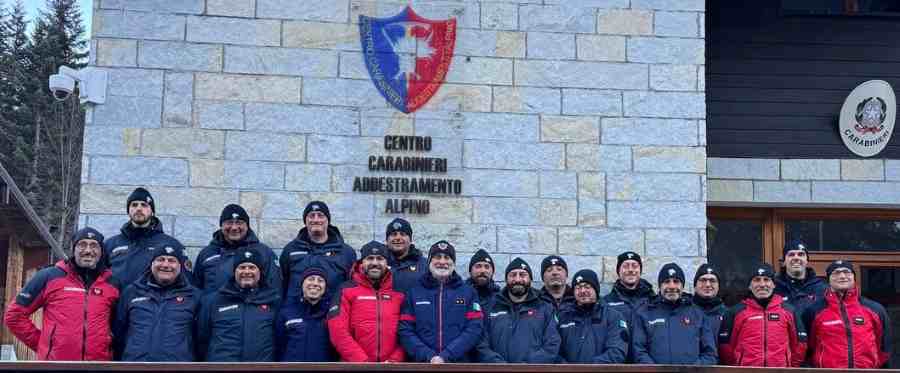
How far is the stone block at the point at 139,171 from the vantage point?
8070 mm

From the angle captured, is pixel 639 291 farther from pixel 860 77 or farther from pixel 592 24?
pixel 860 77

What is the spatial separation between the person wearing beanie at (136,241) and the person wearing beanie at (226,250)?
13 cm

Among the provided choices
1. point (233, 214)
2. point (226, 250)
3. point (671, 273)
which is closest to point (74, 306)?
point (226, 250)

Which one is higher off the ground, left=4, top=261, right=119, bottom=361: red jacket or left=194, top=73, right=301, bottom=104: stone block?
left=194, top=73, right=301, bottom=104: stone block

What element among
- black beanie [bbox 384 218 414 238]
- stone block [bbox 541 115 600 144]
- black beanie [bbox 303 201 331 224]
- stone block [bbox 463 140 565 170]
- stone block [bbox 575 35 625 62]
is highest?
stone block [bbox 575 35 625 62]

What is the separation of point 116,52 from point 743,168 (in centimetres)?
549

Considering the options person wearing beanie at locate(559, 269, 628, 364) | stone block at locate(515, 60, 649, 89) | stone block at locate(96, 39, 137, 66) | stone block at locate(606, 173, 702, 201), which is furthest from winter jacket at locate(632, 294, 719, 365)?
stone block at locate(96, 39, 137, 66)

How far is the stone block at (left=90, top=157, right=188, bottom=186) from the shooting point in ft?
26.5

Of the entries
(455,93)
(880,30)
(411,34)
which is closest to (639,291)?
(455,93)

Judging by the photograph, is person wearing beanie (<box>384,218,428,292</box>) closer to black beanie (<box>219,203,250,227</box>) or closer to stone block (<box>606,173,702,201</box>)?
black beanie (<box>219,203,250,227</box>)

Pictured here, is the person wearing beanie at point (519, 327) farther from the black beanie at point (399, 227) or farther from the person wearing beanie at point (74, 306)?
the person wearing beanie at point (74, 306)

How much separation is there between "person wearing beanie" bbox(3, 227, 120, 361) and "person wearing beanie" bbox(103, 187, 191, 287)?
1.25 feet

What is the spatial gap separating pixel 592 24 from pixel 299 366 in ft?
14.2

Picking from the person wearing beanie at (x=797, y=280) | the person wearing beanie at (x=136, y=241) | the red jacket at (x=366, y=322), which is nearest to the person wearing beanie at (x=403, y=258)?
the red jacket at (x=366, y=322)
